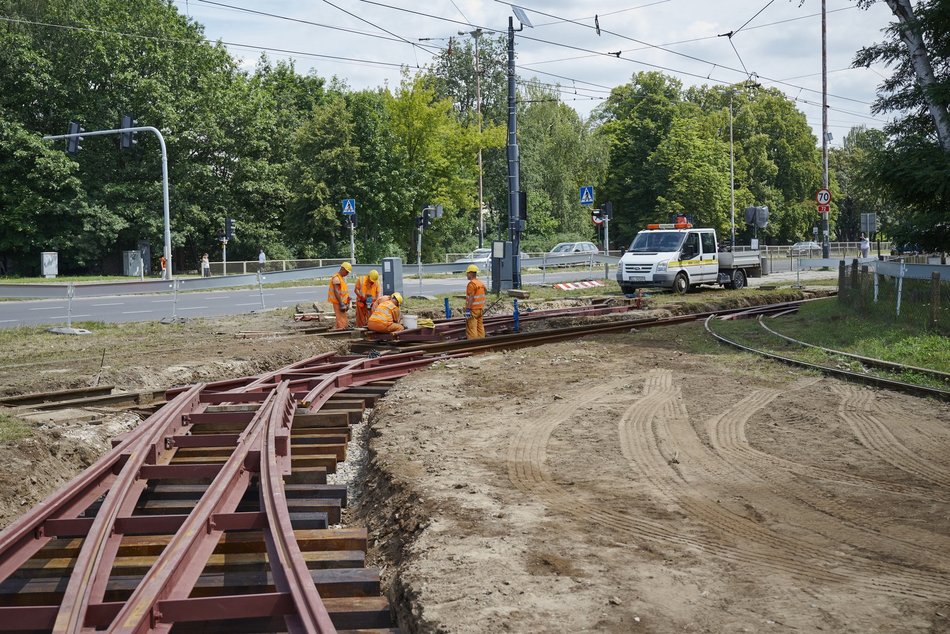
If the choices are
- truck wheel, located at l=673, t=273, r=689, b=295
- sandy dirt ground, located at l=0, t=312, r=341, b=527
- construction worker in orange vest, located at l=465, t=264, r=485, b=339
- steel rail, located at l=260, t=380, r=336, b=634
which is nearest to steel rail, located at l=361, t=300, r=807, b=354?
construction worker in orange vest, located at l=465, t=264, r=485, b=339

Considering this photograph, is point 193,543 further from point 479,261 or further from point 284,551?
A: point 479,261

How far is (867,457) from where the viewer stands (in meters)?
8.24

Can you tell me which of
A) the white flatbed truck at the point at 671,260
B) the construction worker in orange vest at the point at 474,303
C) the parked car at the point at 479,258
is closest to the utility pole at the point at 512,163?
the white flatbed truck at the point at 671,260

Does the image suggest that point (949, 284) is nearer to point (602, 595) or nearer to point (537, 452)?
point (537, 452)

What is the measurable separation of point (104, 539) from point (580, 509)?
3.26m

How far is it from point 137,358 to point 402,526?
10032 millimetres

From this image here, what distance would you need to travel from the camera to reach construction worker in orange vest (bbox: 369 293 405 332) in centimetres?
1698

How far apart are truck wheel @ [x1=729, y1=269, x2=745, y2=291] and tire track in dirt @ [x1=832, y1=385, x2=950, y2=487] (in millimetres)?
19956

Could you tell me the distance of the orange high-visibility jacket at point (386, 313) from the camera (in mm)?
16969

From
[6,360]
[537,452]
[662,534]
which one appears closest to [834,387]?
[537,452]

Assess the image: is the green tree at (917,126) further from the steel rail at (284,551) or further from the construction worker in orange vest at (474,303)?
the steel rail at (284,551)

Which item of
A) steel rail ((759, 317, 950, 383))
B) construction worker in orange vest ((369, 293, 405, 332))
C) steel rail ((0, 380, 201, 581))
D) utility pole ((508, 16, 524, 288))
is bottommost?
steel rail ((0, 380, 201, 581))

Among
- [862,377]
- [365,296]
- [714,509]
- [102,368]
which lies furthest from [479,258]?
[714,509]

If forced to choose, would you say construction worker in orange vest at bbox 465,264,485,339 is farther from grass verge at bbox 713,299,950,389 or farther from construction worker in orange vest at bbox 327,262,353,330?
grass verge at bbox 713,299,950,389
